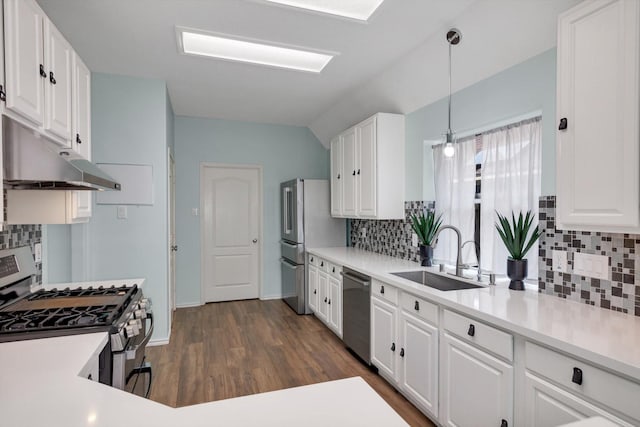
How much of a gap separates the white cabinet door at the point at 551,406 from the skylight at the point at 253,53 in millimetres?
2666

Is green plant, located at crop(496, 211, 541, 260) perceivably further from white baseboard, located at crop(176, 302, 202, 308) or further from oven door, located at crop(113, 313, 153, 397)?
white baseboard, located at crop(176, 302, 202, 308)

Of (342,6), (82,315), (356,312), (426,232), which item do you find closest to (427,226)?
(426,232)

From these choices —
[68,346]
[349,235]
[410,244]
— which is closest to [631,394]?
[68,346]

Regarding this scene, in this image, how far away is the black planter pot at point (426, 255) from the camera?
120 inches

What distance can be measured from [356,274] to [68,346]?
220 cm

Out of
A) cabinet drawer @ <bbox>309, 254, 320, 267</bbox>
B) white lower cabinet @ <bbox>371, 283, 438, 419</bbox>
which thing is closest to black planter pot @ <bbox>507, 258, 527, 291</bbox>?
white lower cabinet @ <bbox>371, 283, 438, 419</bbox>

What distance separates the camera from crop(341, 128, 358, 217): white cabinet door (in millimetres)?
3849

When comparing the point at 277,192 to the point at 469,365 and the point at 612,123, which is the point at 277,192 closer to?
the point at 469,365

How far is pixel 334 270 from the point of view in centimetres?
373

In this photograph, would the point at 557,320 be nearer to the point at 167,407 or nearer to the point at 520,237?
the point at 520,237

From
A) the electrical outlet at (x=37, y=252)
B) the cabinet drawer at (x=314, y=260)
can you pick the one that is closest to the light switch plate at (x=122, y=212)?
the electrical outlet at (x=37, y=252)

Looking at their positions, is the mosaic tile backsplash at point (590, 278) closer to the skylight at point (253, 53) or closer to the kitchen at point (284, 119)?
the kitchen at point (284, 119)

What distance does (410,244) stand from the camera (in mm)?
3443

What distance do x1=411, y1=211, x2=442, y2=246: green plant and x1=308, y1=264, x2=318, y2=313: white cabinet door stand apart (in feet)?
5.04
